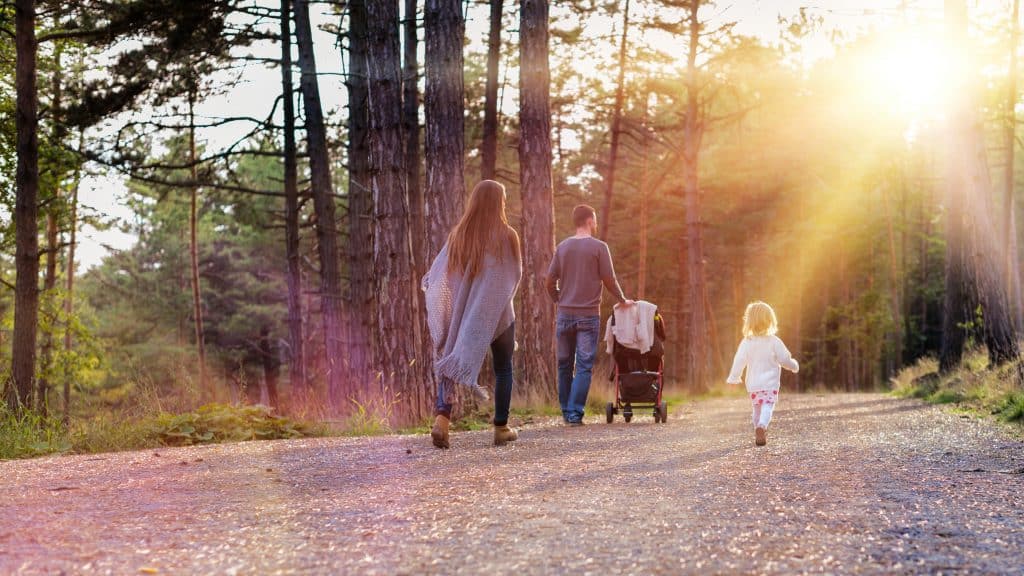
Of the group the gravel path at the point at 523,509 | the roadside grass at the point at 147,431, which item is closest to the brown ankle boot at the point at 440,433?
the gravel path at the point at 523,509

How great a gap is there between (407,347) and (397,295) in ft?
2.13

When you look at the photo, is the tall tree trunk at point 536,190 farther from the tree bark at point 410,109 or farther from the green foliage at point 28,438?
the green foliage at point 28,438

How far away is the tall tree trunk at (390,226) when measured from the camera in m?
12.1

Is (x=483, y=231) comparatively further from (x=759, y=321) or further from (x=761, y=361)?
(x=761, y=361)

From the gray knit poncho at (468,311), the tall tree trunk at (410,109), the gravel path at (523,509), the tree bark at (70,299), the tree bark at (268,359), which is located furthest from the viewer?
the tree bark at (268,359)

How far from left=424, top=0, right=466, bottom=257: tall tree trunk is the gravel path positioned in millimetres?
4873

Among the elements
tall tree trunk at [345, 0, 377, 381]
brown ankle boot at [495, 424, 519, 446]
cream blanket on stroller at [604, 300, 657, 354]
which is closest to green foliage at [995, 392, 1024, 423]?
cream blanket on stroller at [604, 300, 657, 354]

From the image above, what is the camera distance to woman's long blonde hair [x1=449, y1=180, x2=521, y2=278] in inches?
322

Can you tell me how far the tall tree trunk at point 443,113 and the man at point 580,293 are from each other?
2354mm

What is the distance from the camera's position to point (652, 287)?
155 ft

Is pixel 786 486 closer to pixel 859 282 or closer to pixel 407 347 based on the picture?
pixel 407 347

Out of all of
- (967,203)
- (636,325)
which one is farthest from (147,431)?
(967,203)

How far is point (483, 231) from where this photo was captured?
26.9ft

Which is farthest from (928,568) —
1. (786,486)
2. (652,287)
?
(652,287)
